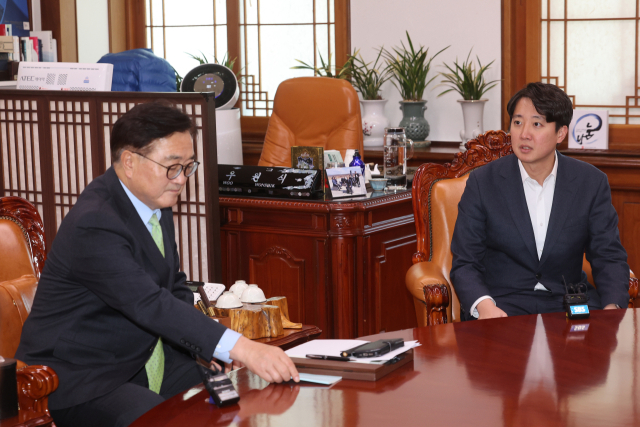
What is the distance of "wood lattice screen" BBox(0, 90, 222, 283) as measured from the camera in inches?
128

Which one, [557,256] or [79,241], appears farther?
[557,256]

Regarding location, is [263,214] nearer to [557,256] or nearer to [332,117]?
[332,117]

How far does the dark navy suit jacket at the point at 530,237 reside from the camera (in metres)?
2.35

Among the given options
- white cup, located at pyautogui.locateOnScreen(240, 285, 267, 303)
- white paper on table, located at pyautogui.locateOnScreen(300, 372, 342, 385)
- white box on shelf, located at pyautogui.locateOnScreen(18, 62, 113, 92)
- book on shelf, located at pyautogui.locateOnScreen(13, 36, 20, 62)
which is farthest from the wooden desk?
book on shelf, located at pyautogui.locateOnScreen(13, 36, 20, 62)

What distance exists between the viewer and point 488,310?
222 cm

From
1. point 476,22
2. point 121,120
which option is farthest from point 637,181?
point 121,120

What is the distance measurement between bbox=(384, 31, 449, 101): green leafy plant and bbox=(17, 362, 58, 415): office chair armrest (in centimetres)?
341

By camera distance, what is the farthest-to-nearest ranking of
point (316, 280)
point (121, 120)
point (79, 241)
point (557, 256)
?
1. point (316, 280)
2. point (557, 256)
3. point (121, 120)
4. point (79, 241)

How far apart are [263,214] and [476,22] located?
2145 millimetres

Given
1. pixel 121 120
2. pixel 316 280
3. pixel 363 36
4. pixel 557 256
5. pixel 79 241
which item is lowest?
pixel 316 280

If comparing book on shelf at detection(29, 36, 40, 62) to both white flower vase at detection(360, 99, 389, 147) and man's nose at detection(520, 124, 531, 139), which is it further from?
man's nose at detection(520, 124, 531, 139)

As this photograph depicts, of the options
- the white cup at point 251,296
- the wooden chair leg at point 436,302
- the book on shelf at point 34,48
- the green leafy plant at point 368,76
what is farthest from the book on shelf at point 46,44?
the wooden chair leg at point 436,302

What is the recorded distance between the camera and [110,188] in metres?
1.79

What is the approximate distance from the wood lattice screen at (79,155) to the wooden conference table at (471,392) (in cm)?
179
